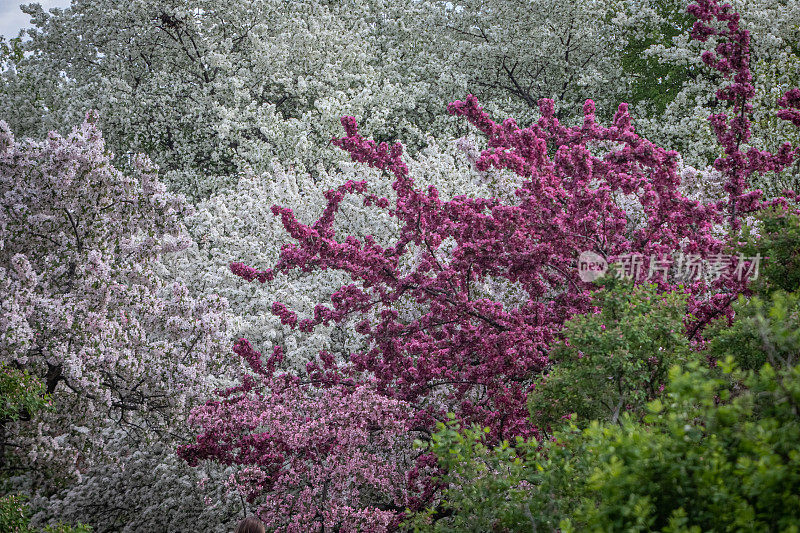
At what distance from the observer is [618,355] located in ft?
16.3

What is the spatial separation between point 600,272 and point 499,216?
1275mm

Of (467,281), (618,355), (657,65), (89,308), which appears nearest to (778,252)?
(618,355)

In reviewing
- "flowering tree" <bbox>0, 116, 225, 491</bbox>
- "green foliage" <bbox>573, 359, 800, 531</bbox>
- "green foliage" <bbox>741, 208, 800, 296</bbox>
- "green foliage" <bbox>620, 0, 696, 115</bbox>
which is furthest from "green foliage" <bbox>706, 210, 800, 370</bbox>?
"green foliage" <bbox>620, 0, 696, 115</bbox>

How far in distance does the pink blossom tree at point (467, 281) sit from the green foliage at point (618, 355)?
4.34ft

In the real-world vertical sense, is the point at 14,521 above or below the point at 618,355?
below

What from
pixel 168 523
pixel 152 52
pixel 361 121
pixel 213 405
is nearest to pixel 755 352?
pixel 213 405

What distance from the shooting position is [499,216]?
283 inches

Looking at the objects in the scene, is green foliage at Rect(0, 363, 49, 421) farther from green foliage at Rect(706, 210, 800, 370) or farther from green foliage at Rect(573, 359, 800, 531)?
green foliage at Rect(706, 210, 800, 370)

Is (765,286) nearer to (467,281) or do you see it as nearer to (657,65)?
(467,281)

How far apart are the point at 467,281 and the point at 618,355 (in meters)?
2.93

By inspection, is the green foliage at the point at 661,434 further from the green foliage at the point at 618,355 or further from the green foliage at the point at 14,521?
the green foliage at the point at 14,521

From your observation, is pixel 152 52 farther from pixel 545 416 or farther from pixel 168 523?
pixel 545 416

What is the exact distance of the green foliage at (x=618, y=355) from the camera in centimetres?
498

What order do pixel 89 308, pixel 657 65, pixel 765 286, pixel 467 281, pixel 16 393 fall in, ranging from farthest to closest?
pixel 657 65, pixel 89 308, pixel 467 281, pixel 16 393, pixel 765 286
